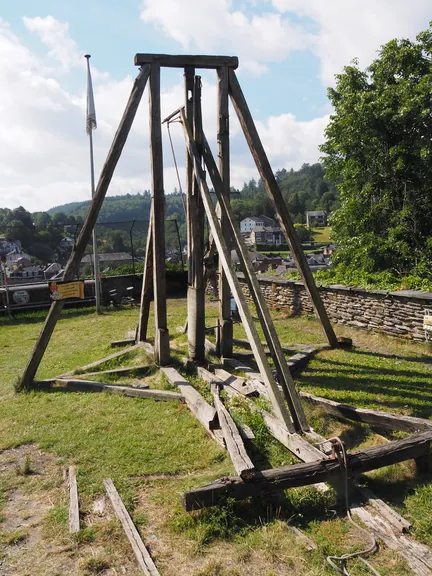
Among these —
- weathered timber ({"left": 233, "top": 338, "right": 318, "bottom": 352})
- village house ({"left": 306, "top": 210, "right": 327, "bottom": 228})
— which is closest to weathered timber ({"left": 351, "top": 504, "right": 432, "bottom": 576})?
weathered timber ({"left": 233, "top": 338, "right": 318, "bottom": 352})

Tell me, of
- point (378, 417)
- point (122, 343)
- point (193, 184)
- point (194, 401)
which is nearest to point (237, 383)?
point (194, 401)

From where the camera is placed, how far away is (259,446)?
5031 mm

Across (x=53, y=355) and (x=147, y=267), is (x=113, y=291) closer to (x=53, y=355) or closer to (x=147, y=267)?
(x=53, y=355)

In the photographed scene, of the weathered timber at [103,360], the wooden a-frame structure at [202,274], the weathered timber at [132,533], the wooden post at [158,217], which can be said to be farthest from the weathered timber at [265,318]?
the weathered timber at [103,360]

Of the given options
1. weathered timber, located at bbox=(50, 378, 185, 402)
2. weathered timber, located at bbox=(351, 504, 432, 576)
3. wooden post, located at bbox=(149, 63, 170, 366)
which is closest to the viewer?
weathered timber, located at bbox=(351, 504, 432, 576)

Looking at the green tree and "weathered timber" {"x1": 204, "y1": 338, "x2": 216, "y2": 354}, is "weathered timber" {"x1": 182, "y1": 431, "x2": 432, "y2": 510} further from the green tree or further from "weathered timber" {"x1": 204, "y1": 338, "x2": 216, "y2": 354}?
the green tree

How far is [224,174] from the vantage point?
793cm

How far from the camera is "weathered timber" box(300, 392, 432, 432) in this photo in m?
4.89

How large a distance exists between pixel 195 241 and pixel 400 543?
542 cm

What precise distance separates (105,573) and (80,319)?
11.7 metres

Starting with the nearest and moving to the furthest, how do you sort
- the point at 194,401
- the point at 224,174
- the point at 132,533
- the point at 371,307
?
the point at 132,533, the point at 194,401, the point at 224,174, the point at 371,307

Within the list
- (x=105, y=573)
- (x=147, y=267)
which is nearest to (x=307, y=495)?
(x=105, y=573)

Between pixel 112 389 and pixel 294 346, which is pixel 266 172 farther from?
pixel 112 389

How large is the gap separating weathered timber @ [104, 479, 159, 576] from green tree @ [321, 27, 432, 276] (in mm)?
10691
